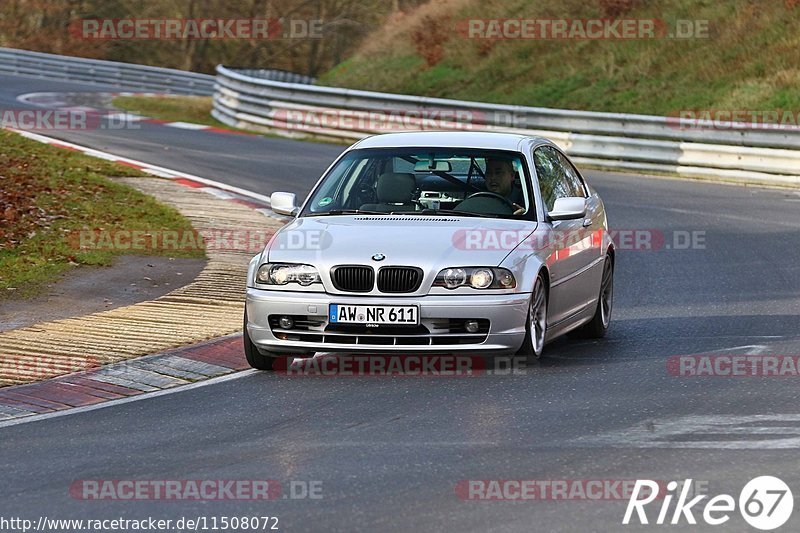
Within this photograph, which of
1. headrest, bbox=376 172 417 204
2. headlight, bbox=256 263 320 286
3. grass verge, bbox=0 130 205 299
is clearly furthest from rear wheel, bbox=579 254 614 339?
Result: grass verge, bbox=0 130 205 299

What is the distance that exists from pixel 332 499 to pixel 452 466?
78cm

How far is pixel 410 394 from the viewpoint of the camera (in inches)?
351

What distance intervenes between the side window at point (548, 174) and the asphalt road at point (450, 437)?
1.11m

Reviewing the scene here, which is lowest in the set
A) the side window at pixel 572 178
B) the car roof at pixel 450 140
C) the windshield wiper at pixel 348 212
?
the windshield wiper at pixel 348 212

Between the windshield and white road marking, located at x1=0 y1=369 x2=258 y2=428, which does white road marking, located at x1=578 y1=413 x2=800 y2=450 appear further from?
white road marking, located at x1=0 y1=369 x2=258 y2=428

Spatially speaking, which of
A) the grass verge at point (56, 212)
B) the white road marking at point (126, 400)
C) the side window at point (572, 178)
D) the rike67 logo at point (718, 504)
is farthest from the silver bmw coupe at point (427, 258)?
the grass verge at point (56, 212)

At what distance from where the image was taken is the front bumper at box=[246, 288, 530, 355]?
9.31 metres

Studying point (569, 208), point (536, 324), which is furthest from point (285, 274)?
point (569, 208)

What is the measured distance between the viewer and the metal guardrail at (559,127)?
24.2m

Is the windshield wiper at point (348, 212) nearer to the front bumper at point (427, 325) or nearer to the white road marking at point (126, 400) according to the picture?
the front bumper at point (427, 325)

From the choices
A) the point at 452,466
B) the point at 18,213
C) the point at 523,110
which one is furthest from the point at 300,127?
the point at 452,466

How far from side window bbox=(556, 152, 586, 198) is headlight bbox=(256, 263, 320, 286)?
268cm

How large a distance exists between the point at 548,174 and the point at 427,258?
6.33 ft

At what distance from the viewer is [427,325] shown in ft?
30.6
